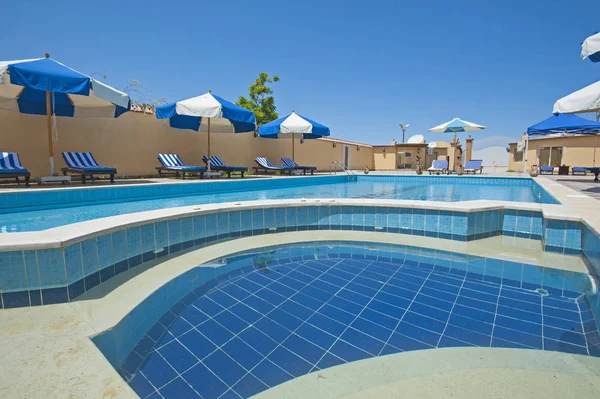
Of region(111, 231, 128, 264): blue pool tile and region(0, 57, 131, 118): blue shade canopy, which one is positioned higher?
region(0, 57, 131, 118): blue shade canopy

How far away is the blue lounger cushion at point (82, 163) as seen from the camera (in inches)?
295

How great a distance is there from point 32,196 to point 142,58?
44.3 ft

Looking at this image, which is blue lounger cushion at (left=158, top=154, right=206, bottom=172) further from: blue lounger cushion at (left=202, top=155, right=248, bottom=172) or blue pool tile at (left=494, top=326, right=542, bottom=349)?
blue pool tile at (left=494, top=326, right=542, bottom=349)

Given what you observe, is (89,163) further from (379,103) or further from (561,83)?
(561,83)

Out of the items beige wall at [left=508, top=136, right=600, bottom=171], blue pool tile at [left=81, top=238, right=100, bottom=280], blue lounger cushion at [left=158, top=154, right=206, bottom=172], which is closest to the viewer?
blue pool tile at [left=81, top=238, right=100, bottom=280]

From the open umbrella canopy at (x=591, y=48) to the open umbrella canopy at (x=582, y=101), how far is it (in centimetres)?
64

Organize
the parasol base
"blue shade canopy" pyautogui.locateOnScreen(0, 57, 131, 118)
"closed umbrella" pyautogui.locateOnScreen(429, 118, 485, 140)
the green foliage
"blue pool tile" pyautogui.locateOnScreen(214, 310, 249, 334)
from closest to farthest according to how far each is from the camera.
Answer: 1. "blue pool tile" pyautogui.locateOnScreen(214, 310, 249, 334)
2. "blue shade canopy" pyautogui.locateOnScreen(0, 57, 131, 118)
3. the parasol base
4. the green foliage
5. "closed umbrella" pyautogui.locateOnScreen(429, 118, 485, 140)

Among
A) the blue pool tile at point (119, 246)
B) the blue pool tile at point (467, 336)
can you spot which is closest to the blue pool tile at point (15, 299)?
the blue pool tile at point (119, 246)

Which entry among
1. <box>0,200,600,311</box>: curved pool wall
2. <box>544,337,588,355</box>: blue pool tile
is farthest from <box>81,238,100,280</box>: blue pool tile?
<box>544,337,588,355</box>: blue pool tile

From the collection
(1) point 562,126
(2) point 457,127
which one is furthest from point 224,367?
(2) point 457,127

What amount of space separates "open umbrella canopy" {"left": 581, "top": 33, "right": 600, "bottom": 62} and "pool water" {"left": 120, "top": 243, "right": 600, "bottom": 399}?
13.2ft

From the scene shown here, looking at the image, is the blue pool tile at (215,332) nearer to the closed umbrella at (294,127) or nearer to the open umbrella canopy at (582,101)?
the open umbrella canopy at (582,101)

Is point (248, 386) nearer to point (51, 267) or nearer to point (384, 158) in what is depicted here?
point (51, 267)

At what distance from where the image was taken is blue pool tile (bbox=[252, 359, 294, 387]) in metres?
1.51
